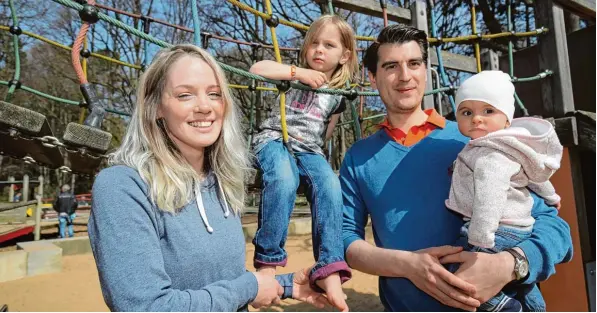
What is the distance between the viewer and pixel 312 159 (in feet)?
5.46

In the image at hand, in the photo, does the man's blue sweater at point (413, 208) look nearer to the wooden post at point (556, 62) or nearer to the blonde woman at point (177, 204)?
the blonde woman at point (177, 204)

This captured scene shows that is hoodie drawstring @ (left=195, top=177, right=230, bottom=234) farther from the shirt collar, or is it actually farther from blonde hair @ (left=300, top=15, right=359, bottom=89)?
blonde hair @ (left=300, top=15, right=359, bottom=89)

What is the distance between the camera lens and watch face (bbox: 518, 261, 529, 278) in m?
1.21

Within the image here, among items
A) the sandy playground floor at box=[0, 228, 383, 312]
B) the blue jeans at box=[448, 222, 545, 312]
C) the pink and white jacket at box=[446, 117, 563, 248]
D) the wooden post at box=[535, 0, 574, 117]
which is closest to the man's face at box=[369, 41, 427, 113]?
the pink and white jacket at box=[446, 117, 563, 248]

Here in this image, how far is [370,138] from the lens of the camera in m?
1.58

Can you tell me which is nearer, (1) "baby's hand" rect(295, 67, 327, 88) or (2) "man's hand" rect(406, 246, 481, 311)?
(2) "man's hand" rect(406, 246, 481, 311)

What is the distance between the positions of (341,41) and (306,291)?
40.4 inches

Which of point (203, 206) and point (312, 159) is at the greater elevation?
point (312, 159)

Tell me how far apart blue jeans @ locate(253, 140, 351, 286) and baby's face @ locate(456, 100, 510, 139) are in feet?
1.57

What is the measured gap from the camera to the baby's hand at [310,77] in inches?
65.2

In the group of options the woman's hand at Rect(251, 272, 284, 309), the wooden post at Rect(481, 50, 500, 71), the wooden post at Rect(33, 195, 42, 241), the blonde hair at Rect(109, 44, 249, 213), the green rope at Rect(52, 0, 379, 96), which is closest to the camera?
the blonde hair at Rect(109, 44, 249, 213)

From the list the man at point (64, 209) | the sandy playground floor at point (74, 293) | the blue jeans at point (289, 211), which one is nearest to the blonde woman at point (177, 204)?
the blue jeans at point (289, 211)

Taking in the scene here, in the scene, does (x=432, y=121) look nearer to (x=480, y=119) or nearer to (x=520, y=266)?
(x=480, y=119)

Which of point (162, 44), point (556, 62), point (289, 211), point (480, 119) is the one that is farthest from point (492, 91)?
point (556, 62)
